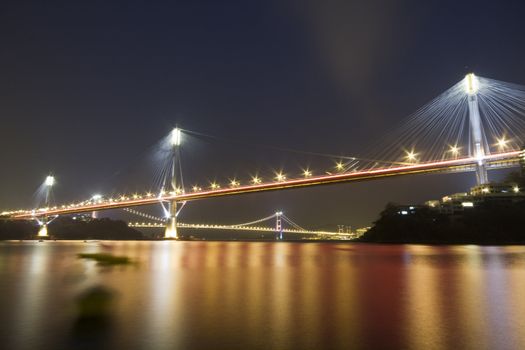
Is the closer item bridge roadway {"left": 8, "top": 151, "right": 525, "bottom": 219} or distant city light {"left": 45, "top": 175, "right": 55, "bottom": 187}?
bridge roadway {"left": 8, "top": 151, "right": 525, "bottom": 219}

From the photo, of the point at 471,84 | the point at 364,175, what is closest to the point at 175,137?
the point at 364,175

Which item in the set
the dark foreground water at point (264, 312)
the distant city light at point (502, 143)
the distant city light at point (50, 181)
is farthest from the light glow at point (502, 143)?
the distant city light at point (50, 181)

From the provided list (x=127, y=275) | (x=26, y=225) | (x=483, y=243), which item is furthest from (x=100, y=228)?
(x=127, y=275)

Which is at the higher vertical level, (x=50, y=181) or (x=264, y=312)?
(x=50, y=181)

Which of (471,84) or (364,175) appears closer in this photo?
(364,175)

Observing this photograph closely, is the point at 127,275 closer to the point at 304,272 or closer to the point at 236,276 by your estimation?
the point at 236,276

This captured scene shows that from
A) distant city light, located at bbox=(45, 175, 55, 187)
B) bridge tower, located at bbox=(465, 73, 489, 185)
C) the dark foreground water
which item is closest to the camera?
the dark foreground water

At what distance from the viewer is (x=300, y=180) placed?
41.3m

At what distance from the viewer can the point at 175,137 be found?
5656cm

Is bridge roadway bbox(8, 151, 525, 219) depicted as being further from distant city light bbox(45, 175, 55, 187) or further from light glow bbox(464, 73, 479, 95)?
distant city light bbox(45, 175, 55, 187)

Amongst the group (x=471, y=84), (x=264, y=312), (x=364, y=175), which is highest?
(x=471, y=84)

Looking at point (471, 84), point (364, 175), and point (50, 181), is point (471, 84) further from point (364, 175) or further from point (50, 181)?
point (50, 181)

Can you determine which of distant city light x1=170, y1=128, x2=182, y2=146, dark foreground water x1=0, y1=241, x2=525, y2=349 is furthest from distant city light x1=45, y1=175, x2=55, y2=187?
dark foreground water x1=0, y1=241, x2=525, y2=349

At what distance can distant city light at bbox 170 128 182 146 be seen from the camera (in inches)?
2193
